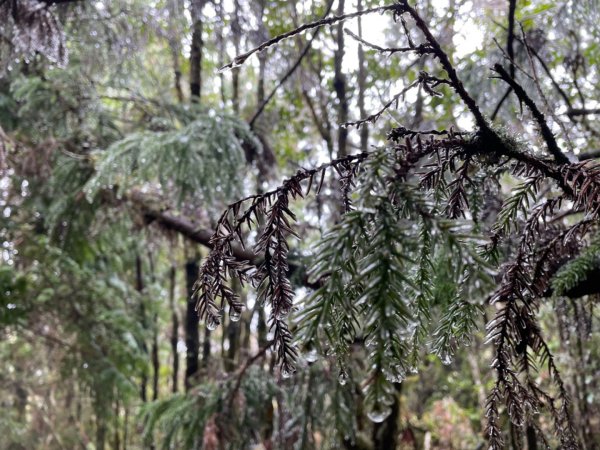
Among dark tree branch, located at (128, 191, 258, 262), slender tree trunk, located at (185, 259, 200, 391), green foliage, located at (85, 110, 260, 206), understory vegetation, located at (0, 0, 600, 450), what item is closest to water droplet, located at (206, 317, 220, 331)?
understory vegetation, located at (0, 0, 600, 450)

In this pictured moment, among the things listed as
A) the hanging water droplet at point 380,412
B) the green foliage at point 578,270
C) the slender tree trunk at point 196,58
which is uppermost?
the slender tree trunk at point 196,58

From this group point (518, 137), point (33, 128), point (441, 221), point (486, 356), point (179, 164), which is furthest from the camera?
point (486, 356)

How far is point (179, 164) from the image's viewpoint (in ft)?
8.54

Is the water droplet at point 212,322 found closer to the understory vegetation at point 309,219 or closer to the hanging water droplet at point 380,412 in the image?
the understory vegetation at point 309,219

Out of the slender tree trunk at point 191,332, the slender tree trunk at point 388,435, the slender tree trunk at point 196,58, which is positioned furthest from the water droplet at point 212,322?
the slender tree trunk at point 196,58

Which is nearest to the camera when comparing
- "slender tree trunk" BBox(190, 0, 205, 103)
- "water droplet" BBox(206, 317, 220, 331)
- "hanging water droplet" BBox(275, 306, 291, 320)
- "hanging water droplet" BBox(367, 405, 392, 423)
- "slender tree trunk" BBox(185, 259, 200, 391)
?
"hanging water droplet" BBox(367, 405, 392, 423)

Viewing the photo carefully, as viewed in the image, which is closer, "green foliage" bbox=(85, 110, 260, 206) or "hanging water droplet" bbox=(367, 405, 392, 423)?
"hanging water droplet" bbox=(367, 405, 392, 423)

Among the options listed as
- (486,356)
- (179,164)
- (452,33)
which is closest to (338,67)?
(452,33)

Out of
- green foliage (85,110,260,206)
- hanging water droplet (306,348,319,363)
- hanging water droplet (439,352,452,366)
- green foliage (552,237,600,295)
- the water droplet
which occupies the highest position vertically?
green foliage (85,110,260,206)

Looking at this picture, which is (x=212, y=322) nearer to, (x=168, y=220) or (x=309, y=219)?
(x=168, y=220)

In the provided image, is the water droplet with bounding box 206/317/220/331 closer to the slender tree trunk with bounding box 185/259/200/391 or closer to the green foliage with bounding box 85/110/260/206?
the green foliage with bounding box 85/110/260/206

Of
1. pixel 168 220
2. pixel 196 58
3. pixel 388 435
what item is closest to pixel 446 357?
pixel 168 220

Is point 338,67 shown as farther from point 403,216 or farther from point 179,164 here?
point 403,216

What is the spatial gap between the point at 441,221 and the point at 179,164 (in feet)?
7.58
